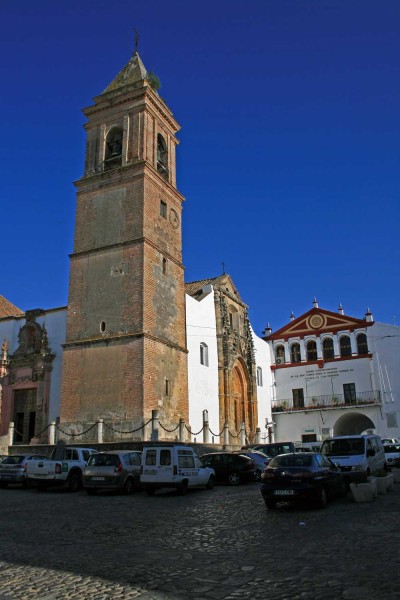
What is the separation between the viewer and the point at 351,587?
567 centimetres

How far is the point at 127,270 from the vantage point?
87.4ft

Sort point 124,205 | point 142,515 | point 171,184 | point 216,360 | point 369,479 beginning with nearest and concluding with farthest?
1. point 142,515
2. point 369,479
3. point 124,205
4. point 171,184
5. point 216,360

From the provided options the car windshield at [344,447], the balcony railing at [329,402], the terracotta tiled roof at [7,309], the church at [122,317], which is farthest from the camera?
the balcony railing at [329,402]

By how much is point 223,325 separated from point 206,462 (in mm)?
16106

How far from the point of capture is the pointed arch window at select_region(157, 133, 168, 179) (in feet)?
101

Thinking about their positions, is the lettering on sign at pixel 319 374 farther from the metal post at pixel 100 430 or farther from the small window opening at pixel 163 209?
the metal post at pixel 100 430

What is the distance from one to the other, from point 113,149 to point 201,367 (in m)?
13.6

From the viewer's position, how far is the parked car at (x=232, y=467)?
2044 centimetres

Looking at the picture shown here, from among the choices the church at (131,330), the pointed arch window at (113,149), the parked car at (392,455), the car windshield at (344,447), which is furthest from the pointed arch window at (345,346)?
the car windshield at (344,447)

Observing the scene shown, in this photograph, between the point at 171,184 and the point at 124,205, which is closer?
the point at 124,205

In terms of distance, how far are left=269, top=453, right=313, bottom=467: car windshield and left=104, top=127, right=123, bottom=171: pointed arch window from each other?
20591mm

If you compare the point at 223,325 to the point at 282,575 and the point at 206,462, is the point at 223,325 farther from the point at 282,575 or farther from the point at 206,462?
the point at 282,575

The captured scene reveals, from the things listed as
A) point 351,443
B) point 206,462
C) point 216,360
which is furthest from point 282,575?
point 216,360

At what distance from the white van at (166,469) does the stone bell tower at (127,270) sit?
6.84m
